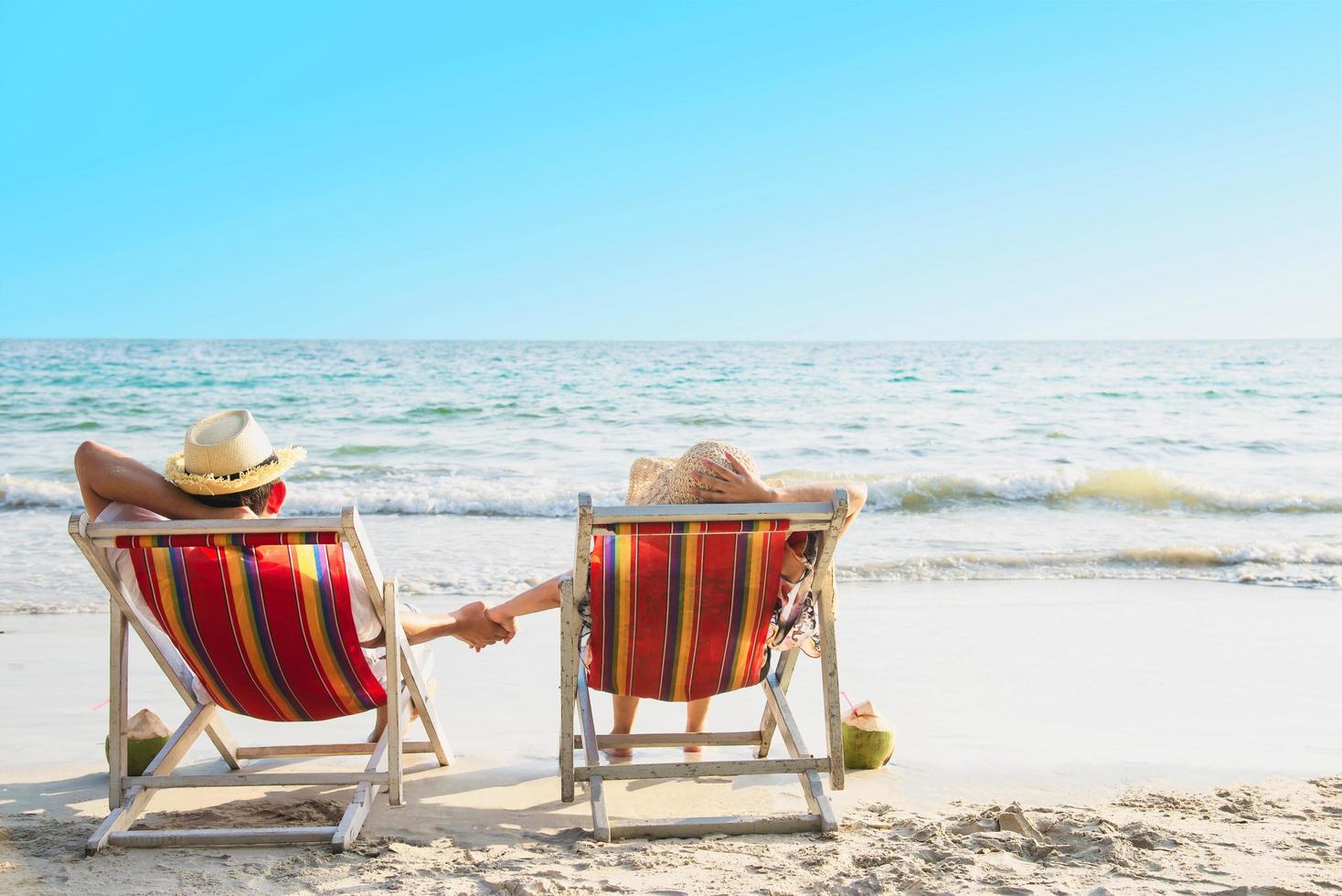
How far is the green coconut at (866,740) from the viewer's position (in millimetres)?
3398

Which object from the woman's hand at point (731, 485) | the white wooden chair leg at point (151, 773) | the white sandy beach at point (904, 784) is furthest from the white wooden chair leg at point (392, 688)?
the woman's hand at point (731, 485)

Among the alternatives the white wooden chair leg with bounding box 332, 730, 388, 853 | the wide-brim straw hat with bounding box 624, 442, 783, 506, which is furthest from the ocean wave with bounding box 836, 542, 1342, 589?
the white wooden chair leg with bounding box 332, 730, 388, 853

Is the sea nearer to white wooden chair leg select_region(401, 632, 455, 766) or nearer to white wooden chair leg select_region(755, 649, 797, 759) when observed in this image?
white wooden chair leg select_region(401, 632, 455, 766)

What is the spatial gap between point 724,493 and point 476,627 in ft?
3.14

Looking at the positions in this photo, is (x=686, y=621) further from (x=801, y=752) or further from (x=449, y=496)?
(x=449, y=496)

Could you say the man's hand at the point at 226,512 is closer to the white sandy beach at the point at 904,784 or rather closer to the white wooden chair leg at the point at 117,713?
the white wooden chair leg at the point at 117,713

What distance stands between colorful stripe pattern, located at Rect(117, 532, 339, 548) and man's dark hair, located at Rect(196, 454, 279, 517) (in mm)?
332

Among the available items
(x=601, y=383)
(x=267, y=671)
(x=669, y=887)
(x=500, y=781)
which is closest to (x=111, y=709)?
(x=267, y=671)

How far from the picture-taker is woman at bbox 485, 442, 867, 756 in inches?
111

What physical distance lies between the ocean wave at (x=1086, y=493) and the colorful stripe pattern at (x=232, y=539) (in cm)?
802

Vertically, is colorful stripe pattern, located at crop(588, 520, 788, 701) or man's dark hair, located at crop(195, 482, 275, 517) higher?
man's dark hair, located at crop(195, 482, 275, 517)

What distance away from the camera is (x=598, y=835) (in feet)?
8.96

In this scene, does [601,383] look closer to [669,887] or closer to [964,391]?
[964,391]

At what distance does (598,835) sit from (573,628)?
1.80ft
